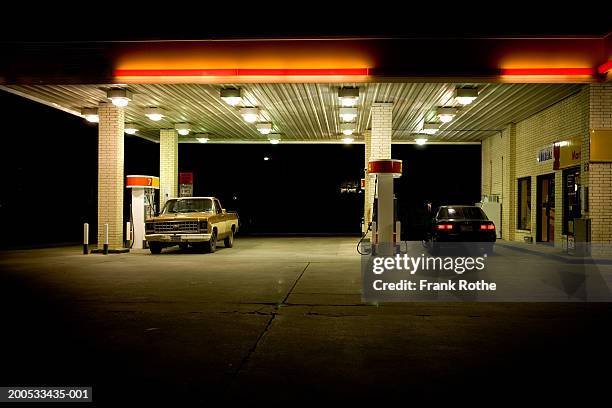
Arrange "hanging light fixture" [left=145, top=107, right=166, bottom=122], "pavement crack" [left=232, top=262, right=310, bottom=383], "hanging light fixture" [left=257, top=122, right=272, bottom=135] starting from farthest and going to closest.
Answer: "hanging light fixture" [left=257, top=122, right=272, bottom=135], "hanging light fixture" [left=145, top=107, right=166, bottom=122], "pavement crack" [left=232, top=262, right=310, bottom=383]

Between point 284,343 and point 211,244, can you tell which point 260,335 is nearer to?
point 284,343

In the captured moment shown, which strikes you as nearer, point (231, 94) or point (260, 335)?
point (260, 335)

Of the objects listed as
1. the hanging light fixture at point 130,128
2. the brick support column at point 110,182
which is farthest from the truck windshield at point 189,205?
the hanging light fixture at point 130,128

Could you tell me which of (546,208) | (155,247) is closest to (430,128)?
(546,208)

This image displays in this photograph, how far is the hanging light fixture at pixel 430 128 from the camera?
24.1 m

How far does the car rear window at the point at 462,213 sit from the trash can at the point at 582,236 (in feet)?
10.7

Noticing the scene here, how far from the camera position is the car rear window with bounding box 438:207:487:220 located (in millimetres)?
17594

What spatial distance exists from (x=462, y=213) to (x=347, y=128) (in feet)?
30.5

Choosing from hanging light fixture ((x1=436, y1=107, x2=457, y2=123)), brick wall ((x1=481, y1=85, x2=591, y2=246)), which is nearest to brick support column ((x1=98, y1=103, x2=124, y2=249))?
hanging light fixture ((x1=436, y1=107, x2=457, y2=123))

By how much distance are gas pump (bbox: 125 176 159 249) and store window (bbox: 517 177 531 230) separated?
51.7 ft

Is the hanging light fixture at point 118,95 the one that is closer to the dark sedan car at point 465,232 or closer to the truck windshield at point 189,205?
the truck windshield at point 189,205

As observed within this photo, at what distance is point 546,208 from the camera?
20203mm

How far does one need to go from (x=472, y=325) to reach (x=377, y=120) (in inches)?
499

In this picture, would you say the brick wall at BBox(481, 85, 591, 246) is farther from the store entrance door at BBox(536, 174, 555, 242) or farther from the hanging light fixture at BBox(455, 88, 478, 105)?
the hanging light fixture at BBox(455, 88, 478, 105)
